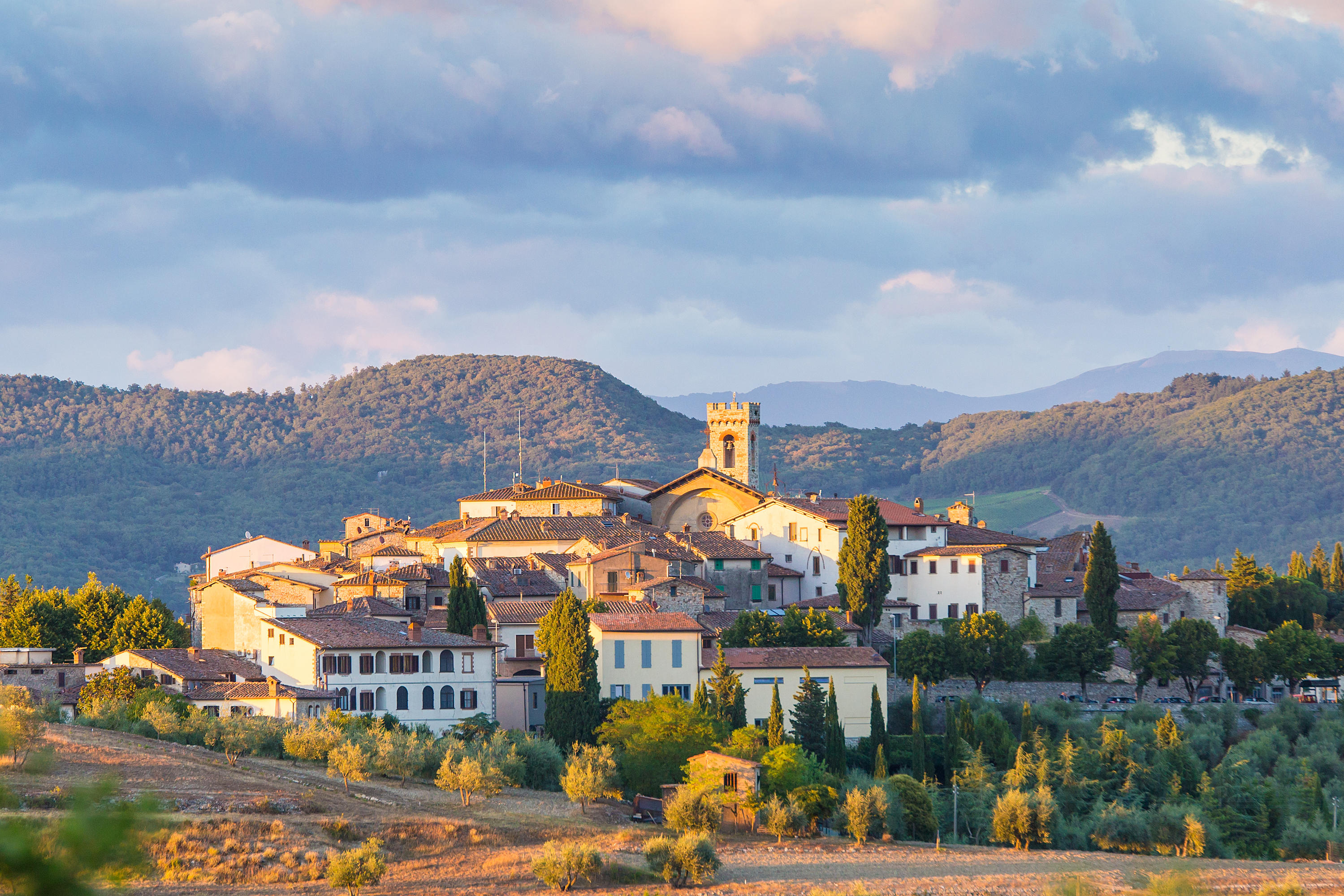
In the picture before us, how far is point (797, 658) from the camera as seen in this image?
61.2 metres

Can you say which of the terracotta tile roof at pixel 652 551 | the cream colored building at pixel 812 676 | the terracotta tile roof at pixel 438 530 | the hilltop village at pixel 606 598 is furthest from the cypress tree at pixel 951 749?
the terracotta tile roof at pixel 438 530

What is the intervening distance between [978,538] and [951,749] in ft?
78.1

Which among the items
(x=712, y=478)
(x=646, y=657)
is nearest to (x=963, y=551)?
(x=712, y=478)

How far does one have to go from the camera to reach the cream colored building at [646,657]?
2368 inches

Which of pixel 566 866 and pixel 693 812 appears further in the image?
pixel 693 812

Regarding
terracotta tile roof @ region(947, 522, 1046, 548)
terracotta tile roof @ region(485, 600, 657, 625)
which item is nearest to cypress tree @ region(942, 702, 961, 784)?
terracotta tile roof @ region(485, 600, 657, 625)

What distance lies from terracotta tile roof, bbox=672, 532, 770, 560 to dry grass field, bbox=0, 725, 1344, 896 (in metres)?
26.9

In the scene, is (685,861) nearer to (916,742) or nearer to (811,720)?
(811,720)

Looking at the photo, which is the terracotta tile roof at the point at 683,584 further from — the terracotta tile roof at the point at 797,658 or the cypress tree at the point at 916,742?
the cypress tree at the point at 916,742

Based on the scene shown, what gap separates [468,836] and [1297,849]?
2925 centimetres

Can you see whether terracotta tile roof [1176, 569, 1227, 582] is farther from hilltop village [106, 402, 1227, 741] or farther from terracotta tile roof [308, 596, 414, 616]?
terracotta tile roof [308, 596, 414, 616]

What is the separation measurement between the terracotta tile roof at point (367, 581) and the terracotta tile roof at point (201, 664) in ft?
40.5

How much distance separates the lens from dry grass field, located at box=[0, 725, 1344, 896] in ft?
125

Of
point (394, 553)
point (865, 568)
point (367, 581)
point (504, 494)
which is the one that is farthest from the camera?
point (504, 494)
